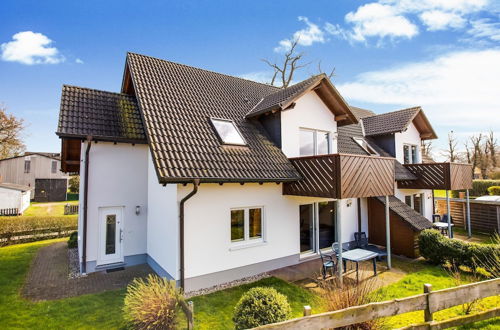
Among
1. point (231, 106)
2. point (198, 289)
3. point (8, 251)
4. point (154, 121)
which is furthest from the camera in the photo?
point (8, 251)

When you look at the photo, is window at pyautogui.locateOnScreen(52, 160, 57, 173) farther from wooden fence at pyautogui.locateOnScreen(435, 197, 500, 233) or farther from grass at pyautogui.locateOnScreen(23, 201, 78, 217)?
wooden fence at pyautogui.locateOnScreen(435, 197, 500, 233)

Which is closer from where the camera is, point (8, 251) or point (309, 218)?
point (309, 218)

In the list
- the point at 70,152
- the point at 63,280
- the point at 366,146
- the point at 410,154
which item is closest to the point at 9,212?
the point at 70,152

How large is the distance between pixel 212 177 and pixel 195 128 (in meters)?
2.64

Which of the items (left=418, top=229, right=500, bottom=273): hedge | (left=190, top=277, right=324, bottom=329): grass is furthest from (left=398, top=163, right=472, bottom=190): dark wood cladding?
(left=190, top=277, right=324, bottom=329): grass

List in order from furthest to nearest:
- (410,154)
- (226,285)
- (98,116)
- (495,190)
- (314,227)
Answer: (495,190)
(410,154)
(314,227)
(98,116)
(226,285)

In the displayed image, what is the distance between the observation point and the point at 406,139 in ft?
54.8

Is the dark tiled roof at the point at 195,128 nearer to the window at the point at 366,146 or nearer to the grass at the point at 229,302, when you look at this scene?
the grass at the point at 229,302

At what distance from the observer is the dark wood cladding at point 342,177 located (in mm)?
8209

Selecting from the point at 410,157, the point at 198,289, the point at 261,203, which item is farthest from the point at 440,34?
the point at 198,289

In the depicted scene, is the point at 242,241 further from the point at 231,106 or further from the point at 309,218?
the point at 231,106

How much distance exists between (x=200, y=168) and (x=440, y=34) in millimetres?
13449

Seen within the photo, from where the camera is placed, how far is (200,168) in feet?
25.9

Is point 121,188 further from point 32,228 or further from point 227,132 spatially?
point 32,228
